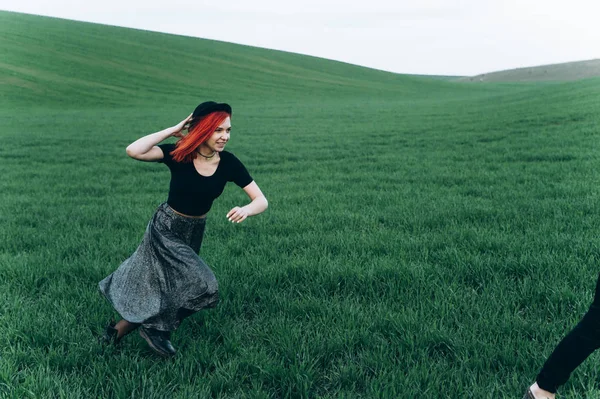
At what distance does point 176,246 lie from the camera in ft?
11.0

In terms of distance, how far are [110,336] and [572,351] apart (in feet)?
9.42

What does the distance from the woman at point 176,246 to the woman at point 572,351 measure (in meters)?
2.00

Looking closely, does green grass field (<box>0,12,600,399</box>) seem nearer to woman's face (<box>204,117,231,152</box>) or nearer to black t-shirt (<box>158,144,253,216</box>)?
black t-shirt (<box>158,144,253,216</box>)

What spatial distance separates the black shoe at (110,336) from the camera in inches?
132

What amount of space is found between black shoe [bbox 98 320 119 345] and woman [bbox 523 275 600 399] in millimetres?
2665

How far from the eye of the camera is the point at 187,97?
44.7 meters

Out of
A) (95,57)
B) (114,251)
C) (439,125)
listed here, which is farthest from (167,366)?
(95,57)

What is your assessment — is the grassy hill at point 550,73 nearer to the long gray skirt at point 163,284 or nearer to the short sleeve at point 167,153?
the short sleeve at point 167,153

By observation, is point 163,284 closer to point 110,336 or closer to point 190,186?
point 110,336

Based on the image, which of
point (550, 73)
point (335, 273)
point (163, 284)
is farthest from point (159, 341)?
point (550, 73)

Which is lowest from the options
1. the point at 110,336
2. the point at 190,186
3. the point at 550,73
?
the point at 110,336

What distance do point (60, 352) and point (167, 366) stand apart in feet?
2.58

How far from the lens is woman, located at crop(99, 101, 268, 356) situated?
3264mm

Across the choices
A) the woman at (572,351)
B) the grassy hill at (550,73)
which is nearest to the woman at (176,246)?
the woman at (572,351)
